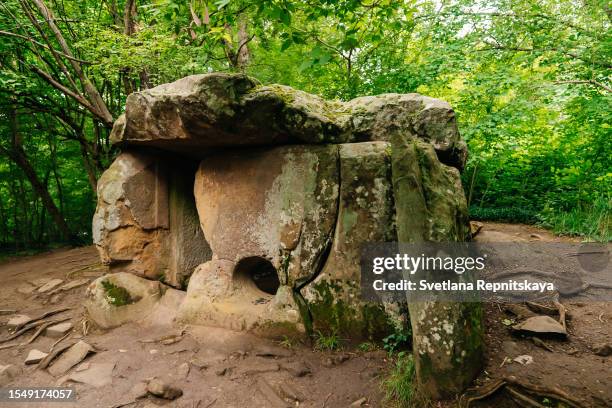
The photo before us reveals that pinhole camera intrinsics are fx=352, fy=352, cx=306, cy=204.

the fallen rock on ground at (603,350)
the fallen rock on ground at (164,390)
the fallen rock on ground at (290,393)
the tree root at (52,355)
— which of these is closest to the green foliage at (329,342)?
the fallen rock on ground at (290,393)

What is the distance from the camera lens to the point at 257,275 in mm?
5918

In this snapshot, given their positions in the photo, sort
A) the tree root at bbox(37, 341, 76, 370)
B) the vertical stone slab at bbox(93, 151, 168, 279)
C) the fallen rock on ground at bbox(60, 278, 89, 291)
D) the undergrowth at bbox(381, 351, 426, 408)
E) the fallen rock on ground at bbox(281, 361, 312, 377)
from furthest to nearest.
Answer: the fallen rock on ground at bbox(60, 278, 89, 291) → the vertical stone slab at bbox(93, 151, 168, 279) → the tree root at bbox(37, 341, 76, 370) → the fallen rock on ground at bbox(281, 361, 312, 377) → the undergrowth at bbox(381, 351, 426, 408)

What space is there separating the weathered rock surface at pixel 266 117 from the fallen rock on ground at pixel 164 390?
2801 mm

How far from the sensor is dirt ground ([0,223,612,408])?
313cm

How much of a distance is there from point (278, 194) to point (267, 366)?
205 cm

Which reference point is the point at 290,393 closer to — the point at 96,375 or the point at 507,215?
the point at 96,375

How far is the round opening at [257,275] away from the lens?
16.2 feet

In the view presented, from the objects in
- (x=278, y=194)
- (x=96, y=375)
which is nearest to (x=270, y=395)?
(x=96, y=375)

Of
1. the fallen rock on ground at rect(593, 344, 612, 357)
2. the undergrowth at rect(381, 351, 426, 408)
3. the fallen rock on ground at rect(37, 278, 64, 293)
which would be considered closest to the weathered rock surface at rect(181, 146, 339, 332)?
the undergrowth at rect(381, 351, 426, 408)

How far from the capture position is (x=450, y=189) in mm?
3578

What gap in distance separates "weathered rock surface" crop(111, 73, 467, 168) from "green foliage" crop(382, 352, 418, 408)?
8.27 ft

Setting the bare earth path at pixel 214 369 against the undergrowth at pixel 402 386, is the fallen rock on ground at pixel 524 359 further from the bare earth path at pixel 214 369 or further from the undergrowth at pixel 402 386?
the bare earth path at pixel 214 369

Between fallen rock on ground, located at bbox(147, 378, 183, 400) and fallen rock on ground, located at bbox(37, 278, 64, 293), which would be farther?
fallen rock on ground, located at bbox(37, 278, 64, 293)

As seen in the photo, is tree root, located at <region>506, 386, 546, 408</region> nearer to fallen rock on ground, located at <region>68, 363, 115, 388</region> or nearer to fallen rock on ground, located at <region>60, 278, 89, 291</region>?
fallen rock on ground, located at <region>68, 363, 115, 388</region>
